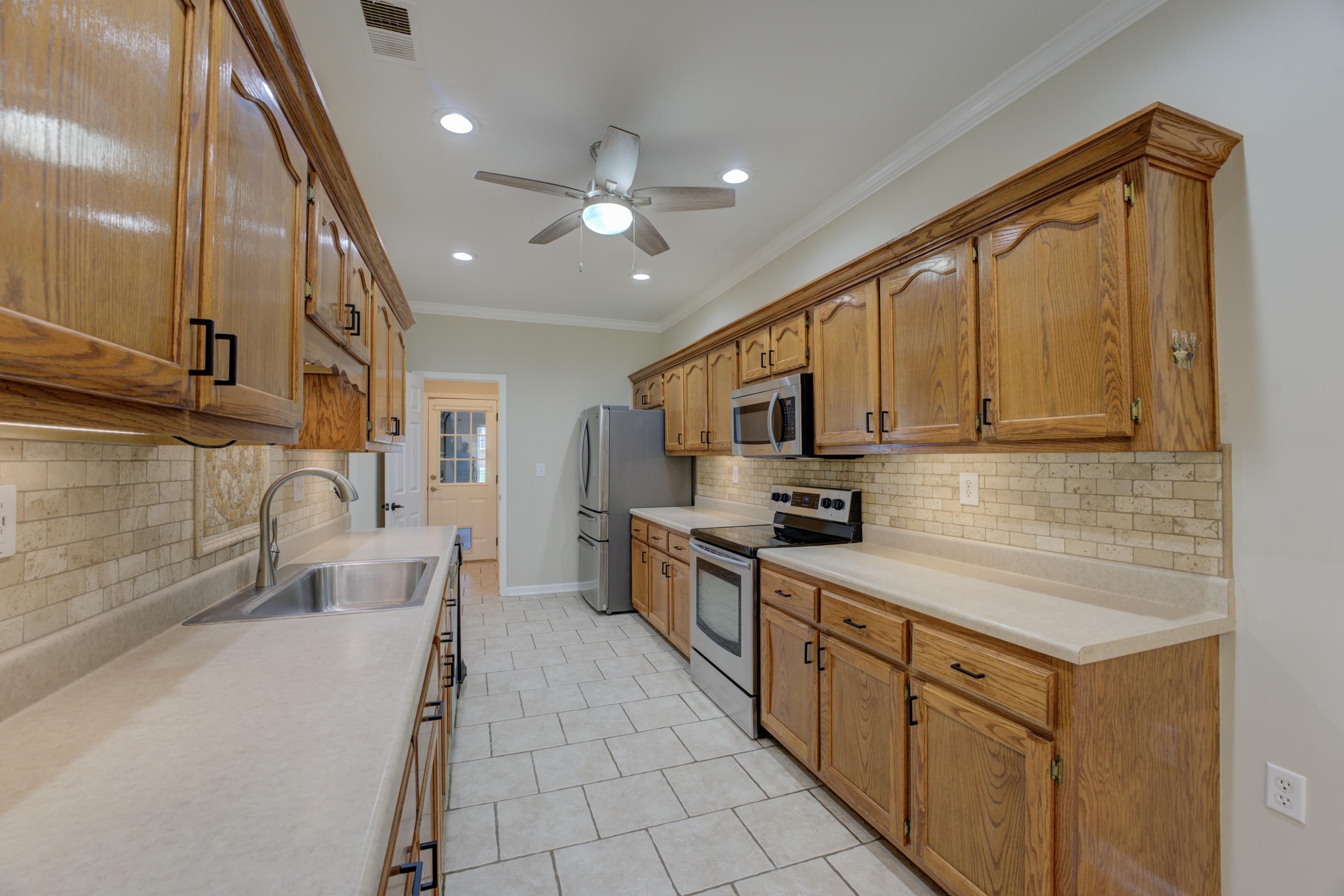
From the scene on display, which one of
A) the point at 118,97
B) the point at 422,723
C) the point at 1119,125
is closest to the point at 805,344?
the point at 1119,125

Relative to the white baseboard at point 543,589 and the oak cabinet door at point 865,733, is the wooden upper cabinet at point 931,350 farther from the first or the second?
the white baseboard at point 543,589

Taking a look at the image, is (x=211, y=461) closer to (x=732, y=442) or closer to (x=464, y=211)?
(x=464, y=211)

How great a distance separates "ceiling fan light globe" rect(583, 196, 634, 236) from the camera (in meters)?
2.45

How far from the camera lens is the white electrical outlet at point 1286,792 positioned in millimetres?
1382

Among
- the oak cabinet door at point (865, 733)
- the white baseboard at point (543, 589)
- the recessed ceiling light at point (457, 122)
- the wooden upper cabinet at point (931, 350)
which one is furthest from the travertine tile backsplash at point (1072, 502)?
the white baseboard at point (543, 589)

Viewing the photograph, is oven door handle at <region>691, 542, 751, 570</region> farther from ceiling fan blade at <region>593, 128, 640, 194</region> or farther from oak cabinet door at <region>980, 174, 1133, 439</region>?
ceiling fan blade at <region>593, 128, 640, 194</region>

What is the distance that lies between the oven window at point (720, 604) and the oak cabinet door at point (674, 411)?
4.63 feet

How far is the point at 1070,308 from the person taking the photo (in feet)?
5.30

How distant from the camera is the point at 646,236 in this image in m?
2.79

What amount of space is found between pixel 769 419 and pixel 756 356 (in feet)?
1.76

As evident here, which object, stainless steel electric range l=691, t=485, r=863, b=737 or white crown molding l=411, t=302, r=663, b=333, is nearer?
stainless steel electric range l=691, t=485, r=863, b=737

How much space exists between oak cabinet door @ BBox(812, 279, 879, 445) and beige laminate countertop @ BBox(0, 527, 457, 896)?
1.86m

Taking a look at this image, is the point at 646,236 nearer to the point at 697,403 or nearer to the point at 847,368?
the point at 847,368

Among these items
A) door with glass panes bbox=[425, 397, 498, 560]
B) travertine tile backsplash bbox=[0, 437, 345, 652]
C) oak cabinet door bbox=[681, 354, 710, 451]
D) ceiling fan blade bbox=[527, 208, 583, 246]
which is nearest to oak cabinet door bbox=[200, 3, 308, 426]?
travertine tile backsplash bbox=[0, 437, 345, 652]
